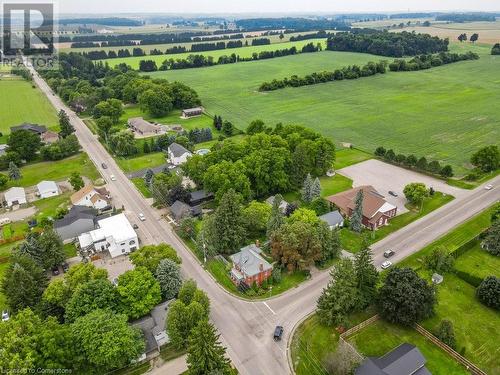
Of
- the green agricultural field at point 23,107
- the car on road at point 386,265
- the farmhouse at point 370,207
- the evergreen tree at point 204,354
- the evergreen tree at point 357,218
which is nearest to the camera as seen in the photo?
the evergreen tree at point 204,354

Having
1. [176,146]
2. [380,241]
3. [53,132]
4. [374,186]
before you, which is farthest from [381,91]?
[53,132]

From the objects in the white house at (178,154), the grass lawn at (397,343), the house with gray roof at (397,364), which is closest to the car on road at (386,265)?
the grass lawn at (397,343)

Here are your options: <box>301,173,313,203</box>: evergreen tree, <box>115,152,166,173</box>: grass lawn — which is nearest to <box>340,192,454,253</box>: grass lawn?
<box>301,173,313,203</box>: evergreen tree

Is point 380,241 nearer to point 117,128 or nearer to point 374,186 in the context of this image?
point 374,186

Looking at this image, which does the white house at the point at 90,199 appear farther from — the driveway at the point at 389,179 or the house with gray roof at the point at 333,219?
the driveway at the point at 389,179

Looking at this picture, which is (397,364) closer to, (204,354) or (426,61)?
(204,354)

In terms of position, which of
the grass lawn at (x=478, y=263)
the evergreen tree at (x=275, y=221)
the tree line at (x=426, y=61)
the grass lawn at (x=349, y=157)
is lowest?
the grass lawn at (x=478, y=263)
